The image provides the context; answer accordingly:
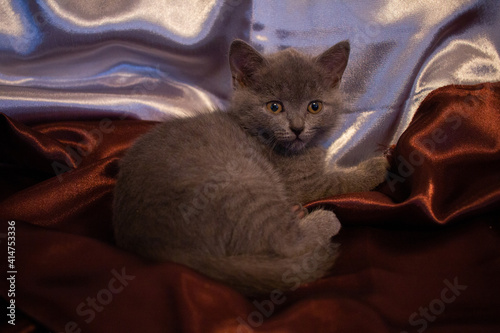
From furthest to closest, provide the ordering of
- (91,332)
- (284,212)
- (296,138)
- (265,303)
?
1. (296,138)
2. (284,212)
3. (265,303)
4. (91,332)

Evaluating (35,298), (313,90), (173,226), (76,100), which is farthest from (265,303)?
(76,100)

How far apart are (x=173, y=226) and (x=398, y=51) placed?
139 centimetres

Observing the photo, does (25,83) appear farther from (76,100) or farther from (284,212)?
(284,212)

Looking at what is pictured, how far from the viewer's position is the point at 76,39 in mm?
1780

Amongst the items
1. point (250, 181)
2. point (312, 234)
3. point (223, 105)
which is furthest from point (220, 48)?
point (312, 234)

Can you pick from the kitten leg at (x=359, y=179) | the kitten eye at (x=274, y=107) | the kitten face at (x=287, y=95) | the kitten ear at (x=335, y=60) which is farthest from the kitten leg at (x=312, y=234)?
the kitten ear at (x=335, y=60)

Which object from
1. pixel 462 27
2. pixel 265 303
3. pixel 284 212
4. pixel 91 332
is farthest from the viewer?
pixel 462 27

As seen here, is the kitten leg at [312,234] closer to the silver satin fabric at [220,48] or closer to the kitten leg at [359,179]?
the kitten leg at [359,179]

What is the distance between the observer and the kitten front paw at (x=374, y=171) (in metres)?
1.46

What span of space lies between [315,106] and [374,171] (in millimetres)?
351

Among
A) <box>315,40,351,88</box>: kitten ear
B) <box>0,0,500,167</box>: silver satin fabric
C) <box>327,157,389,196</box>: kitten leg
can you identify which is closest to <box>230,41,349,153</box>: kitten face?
<box>315,40,351,88</box>: kitten ear

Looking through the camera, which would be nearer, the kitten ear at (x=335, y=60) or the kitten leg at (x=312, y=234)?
the kitten leg at (x=312, y=234)

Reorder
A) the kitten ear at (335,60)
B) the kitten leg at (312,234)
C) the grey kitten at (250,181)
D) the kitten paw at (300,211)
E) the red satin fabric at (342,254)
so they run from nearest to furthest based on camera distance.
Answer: the red satin fabric at (342,254), the grey kitten at (250,181), the kitten leg at (312,234), the kitten paw at (300,211), the kitten ear at (335,60)

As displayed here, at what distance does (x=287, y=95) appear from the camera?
4.50 ft
